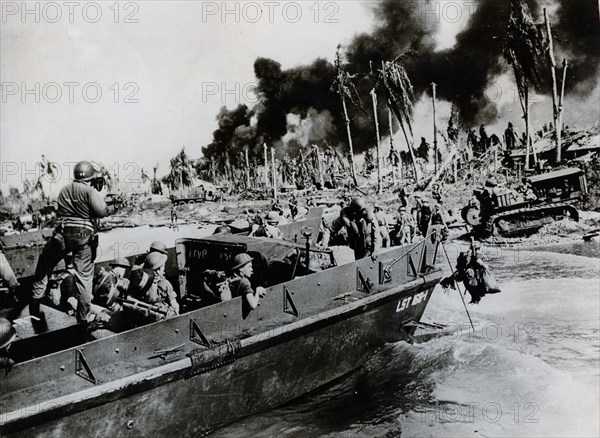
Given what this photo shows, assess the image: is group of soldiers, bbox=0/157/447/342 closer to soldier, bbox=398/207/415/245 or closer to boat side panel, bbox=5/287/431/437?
boat side panel, bbox=5/287/431/437

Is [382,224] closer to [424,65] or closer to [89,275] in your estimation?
[424,65]

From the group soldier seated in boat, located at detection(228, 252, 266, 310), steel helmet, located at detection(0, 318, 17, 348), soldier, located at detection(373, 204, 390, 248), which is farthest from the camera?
soldier, located at detection(373, 204, 390, 248)

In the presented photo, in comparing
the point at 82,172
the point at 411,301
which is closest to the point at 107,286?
the point at 82,172

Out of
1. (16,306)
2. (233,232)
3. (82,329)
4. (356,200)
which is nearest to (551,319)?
(356,200)

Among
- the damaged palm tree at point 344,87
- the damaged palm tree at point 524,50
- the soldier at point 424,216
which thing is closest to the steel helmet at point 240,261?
the damaged palm tree at point 344,87

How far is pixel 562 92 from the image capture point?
4332 mm

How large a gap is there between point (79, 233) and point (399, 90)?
112 inches

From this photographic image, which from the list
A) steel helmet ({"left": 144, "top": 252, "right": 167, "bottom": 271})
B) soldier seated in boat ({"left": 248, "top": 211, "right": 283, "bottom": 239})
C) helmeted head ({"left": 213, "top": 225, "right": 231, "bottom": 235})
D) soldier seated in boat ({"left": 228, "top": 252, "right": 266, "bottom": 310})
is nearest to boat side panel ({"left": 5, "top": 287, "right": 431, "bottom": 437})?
soldier seated in boat ({"left": 228, "top": 252, "right": 266, "bottom": 310})

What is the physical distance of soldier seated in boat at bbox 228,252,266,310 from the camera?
319 centimetres

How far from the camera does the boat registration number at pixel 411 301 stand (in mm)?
4117

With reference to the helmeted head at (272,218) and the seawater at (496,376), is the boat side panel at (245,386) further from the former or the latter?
the helmeted head at (272,218)

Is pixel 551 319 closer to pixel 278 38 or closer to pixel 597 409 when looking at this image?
pixel 597 409

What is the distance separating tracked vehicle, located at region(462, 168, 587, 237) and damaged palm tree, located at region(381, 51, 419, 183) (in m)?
0.89

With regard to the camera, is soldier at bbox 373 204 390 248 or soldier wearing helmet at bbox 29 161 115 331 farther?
soldier at bbox 373 204 390 248
